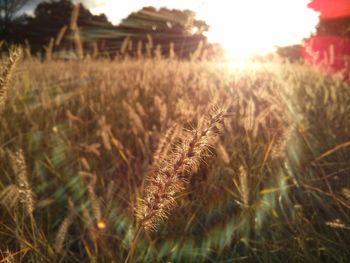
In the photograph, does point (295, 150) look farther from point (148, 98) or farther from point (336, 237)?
point (148, 98)

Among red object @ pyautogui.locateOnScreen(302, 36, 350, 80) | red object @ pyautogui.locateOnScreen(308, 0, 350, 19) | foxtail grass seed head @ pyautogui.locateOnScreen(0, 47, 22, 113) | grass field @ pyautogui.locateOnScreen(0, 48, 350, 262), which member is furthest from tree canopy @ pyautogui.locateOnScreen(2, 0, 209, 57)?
foxtail grass seed head @ pyautogui.locateOnScreen(0, 47, 22, 113)

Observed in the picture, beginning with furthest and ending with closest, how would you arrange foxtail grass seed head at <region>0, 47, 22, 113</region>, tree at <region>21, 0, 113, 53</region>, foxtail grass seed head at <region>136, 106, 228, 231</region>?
tree at <region>21, 0, 113, 53</region>, foxtail grass seed head at <region>0, 47, 22, 113</region>, foxtail grass seed head at <region>136, 106, 228, 231</region>

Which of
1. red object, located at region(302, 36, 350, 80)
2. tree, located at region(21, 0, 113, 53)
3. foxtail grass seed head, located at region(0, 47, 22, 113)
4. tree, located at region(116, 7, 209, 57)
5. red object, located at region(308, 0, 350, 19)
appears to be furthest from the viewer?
tree, located at region(21, 0, 113, 53)

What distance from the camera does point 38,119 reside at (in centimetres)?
266

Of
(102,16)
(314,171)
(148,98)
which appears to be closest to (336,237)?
(314,171)

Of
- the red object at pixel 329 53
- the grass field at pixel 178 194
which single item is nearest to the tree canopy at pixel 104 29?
the red object at pixel 329 53

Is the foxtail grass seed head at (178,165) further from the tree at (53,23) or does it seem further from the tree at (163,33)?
the tree at (53,23)

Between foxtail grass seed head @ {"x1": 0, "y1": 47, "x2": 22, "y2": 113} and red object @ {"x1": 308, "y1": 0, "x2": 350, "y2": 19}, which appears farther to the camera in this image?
red object @ {"x1": 308, "y1": 0, "x2": 350, "y2": 19}

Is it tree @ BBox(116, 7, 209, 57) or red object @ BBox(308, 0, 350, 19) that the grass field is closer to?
red object @ BBox(308, 0, 350, 19)

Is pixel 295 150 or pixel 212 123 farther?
pixel 295 150

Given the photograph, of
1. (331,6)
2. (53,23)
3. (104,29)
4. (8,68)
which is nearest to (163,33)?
(104,29)

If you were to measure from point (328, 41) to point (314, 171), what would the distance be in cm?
426

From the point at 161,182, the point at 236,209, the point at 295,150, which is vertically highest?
the point at 161,182

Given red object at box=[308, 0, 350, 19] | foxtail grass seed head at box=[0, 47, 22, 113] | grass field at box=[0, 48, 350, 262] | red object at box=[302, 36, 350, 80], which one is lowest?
grass field at box=[0, 48, 350, 262]
